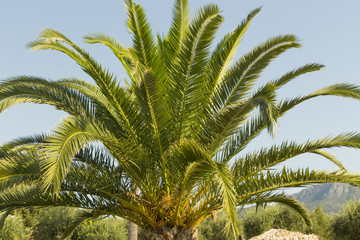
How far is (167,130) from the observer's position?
746 cm

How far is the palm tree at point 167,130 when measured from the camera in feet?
22.9

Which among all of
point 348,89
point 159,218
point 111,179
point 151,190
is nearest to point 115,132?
point 111,179

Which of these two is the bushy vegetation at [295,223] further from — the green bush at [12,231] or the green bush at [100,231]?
the green bush at [12,231]

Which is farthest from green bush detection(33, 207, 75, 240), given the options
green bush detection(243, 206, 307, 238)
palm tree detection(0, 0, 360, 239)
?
palm tree detection(0, 0, 360, 239)

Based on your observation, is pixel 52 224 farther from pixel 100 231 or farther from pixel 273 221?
pixel 273 221

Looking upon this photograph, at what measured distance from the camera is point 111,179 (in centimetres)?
764

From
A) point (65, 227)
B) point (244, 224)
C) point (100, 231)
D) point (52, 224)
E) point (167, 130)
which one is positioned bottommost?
point (244, 224)

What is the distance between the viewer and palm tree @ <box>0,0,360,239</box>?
22.9 ft

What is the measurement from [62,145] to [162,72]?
319 centimetres

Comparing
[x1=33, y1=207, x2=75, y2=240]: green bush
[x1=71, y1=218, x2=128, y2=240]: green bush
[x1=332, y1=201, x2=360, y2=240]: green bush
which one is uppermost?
[x1=33, y1=207, x2=75, y2=240]: green bush

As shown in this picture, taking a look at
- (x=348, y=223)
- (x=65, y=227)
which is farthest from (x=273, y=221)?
(x=65, y=227)

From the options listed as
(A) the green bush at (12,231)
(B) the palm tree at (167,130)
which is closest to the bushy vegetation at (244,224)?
(A) the green bush at (12,231)

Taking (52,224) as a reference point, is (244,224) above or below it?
below

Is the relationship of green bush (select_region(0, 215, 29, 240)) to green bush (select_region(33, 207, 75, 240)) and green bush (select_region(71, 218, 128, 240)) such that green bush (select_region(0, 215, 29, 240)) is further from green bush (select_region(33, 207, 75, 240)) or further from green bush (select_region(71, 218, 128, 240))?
green bush (select_region(71, 218, 128, 240))
